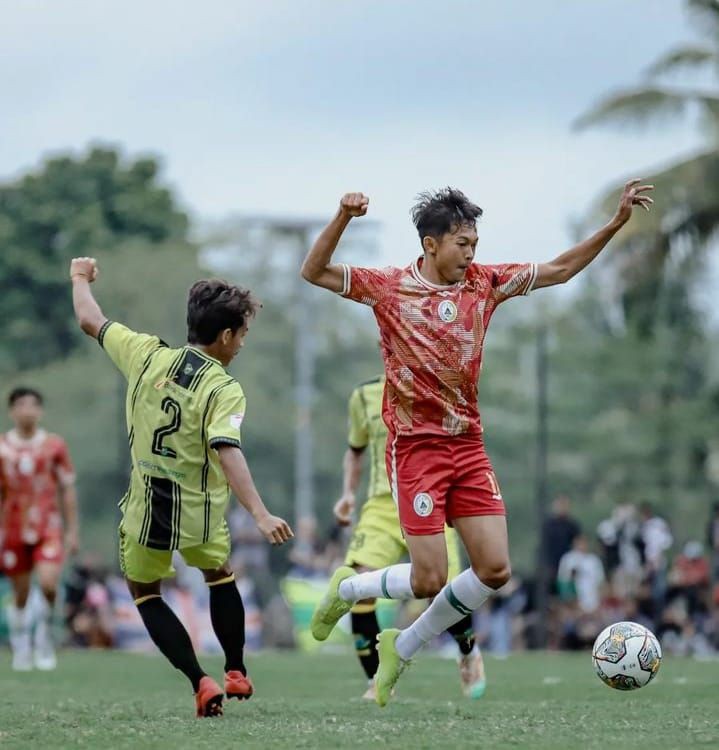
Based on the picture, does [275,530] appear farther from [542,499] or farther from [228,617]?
[542,499]

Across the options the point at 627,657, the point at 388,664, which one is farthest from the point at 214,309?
the point at 627,657

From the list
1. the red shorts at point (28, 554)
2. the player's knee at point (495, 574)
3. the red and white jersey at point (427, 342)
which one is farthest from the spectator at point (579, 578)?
the red and white jersey at point (427, 342)

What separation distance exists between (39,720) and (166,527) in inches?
41.2

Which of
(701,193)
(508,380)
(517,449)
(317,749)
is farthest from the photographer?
(508,380)

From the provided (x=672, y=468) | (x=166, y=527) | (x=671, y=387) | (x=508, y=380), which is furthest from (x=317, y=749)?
(x=508, y=380)

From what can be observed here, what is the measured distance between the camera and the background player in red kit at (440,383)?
25.2 feet

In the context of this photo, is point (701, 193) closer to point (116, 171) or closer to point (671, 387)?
point (671, 387)

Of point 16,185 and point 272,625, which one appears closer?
point 272,625

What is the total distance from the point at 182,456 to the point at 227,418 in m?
0.38

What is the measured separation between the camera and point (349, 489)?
404 inches

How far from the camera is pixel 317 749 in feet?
20.3

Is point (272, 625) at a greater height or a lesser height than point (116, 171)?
lesser

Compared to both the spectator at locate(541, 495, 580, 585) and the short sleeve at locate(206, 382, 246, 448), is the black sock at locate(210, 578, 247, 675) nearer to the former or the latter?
the short sleeve at locate(206, 382, 246, 448)

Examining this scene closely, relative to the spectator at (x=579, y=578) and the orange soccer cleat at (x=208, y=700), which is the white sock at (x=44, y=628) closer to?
the orange soccer cleat at (x=208, y=700)
